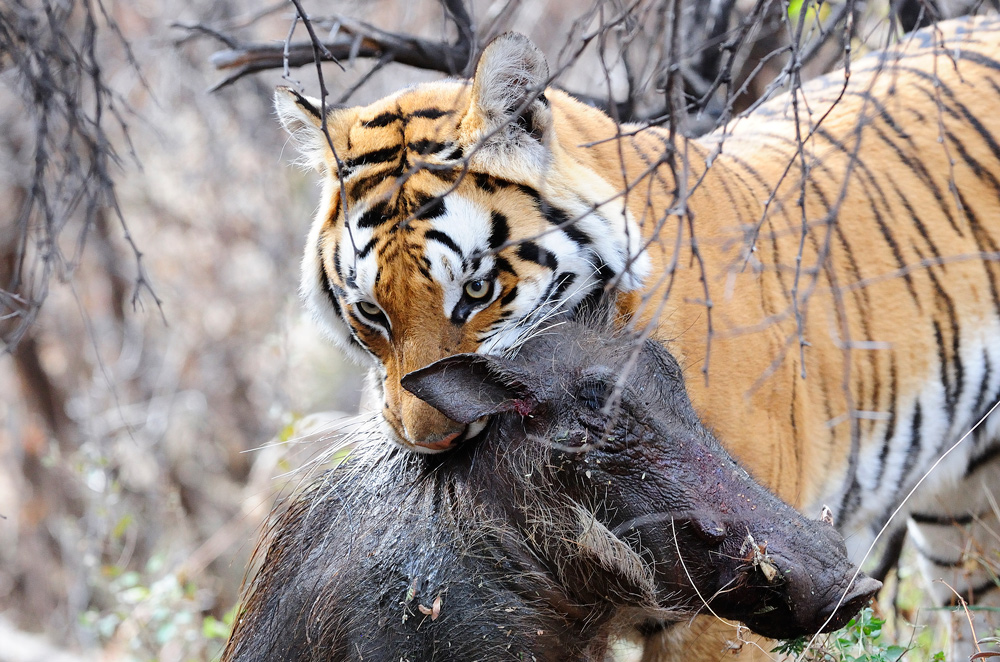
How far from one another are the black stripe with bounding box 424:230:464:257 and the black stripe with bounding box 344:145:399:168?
0.30 meters

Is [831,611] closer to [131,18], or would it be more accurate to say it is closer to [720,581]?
[720,581]

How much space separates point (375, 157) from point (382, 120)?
152 mm

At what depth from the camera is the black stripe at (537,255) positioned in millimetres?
2561

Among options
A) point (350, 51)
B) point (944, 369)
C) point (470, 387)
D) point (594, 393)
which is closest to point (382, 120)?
point (470, 387)

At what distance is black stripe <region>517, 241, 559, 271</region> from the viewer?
2561 mm

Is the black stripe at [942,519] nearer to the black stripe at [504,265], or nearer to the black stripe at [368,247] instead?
the black stripe at [504,265]

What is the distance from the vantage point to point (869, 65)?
3707 mm

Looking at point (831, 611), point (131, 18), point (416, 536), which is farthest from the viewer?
point (131, 18)

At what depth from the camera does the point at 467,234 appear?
2527mm

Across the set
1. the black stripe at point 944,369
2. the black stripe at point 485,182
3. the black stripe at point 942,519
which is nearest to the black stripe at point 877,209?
the black stripe at point 944,369

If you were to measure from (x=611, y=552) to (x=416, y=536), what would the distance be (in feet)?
1.68

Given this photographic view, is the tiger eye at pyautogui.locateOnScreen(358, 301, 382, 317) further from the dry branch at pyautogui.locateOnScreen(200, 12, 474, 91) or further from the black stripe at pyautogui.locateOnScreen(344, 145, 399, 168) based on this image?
the dry branch at pyautogui.locateOnScreen(200, 12, 474, 91)

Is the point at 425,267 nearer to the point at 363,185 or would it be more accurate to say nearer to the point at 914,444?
the point at 363,185

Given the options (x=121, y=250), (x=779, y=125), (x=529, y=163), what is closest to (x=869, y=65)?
(x=779, y=125)
